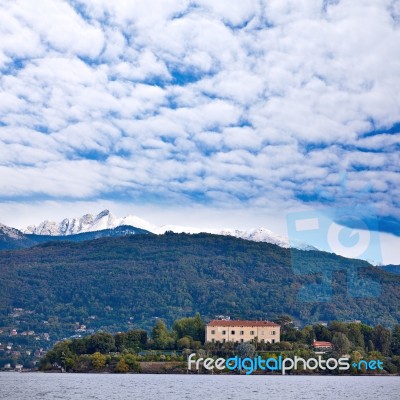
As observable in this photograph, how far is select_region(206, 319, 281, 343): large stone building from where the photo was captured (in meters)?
104

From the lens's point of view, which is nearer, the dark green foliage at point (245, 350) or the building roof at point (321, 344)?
the dark green foliage at point (245, 350)

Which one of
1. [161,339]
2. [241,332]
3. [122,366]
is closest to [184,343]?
[161,339]

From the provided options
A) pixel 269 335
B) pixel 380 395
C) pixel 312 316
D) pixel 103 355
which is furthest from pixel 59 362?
pixel 312 316

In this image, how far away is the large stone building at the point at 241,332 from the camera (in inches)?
4077

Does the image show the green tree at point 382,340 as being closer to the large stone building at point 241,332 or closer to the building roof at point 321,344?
the building roof at point 321,344

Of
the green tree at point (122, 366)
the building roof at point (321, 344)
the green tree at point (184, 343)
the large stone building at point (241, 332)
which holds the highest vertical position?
the large stone building at point (241, 332)

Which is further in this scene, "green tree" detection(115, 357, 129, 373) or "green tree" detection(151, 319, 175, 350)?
"green tree" detection(151, 319, 175, 350)

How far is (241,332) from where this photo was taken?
105m

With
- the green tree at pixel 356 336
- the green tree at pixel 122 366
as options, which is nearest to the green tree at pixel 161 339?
the green tree at pixel 122 366

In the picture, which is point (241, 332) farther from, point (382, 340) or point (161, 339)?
point (382, 340)

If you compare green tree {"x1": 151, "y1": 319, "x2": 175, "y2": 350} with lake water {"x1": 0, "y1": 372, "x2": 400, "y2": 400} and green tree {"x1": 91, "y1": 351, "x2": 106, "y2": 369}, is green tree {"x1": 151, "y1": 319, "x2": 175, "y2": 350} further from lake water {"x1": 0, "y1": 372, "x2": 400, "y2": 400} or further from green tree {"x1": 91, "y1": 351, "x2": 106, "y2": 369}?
lake water {"x1": 0, "y1": 372, "x2": 400, "y2": 400}

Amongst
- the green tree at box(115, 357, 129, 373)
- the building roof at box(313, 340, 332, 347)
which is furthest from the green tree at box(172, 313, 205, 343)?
the building roof at box(313, 340, 332, 347)

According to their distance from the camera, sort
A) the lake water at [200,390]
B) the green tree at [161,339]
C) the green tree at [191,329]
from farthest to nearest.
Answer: the green tree at [191,329], the green tree at [161,339], the lake water at [200,390]

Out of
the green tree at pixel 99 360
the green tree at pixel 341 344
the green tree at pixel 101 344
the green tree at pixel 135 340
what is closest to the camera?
the green tree at pixel 99 360
